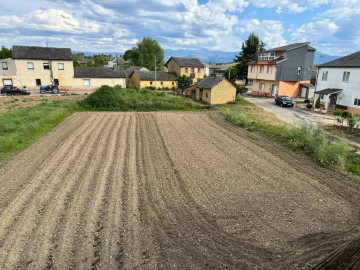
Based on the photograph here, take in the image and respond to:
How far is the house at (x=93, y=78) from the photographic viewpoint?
51.2 meters

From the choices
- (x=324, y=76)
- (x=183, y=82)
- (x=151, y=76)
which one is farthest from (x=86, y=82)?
(x=324, y=76)

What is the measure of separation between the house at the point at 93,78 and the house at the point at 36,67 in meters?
1.28

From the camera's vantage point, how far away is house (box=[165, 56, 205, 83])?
57438mm

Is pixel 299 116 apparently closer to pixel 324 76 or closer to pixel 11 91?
pixel 324 76

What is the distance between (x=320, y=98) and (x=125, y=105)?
25.2 metres

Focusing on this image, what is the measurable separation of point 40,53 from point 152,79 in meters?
21.3

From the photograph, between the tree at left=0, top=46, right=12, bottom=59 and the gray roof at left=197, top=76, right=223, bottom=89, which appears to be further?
the tree at left=0, top=46, right=12, bottom=59

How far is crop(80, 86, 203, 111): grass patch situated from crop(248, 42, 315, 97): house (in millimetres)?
17131

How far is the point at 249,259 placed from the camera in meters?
6.28

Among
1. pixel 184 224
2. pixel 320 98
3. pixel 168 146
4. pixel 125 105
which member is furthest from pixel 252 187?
pixel 320 98

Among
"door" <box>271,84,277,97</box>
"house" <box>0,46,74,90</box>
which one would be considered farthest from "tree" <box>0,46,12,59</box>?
"door" <box>271,84,277,97</box>

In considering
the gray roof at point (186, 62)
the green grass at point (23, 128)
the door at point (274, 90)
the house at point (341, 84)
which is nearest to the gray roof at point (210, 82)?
the door at point (274, 90)

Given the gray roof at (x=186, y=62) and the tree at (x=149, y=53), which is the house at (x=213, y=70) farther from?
the gray roof at (x=186, y=62)

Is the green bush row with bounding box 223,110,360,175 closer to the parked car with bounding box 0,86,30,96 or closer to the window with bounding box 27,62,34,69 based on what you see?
the parked car with bounding box 0,86,30,96
